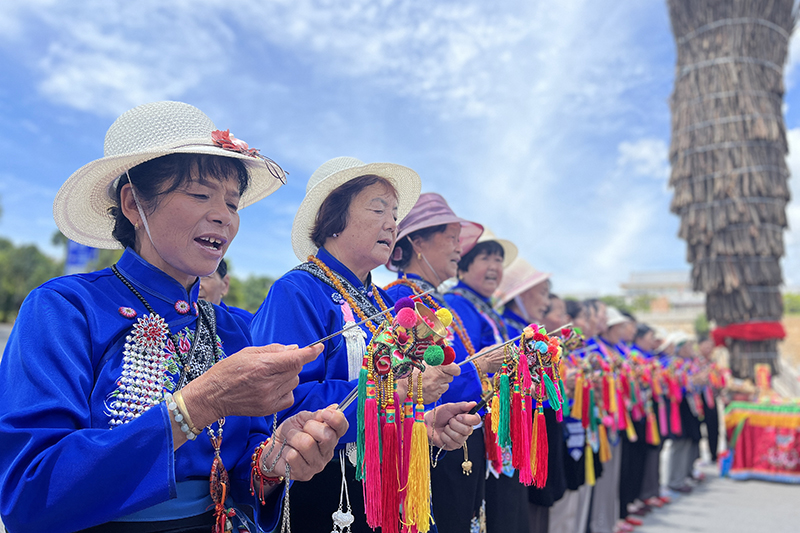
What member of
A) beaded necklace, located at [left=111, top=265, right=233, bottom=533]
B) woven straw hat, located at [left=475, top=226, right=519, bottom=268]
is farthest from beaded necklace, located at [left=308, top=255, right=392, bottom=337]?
woven straw hat, located at [left=475, top=226, right=519, bottom=268]

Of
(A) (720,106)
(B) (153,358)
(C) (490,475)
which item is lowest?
(C) (490,475)

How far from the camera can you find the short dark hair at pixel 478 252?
153 inches

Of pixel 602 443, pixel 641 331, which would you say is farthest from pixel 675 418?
pixel 602 443

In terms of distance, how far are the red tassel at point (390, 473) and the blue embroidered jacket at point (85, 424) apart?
49cm

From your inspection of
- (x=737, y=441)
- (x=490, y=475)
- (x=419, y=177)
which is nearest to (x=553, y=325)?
(x=490, y=475)

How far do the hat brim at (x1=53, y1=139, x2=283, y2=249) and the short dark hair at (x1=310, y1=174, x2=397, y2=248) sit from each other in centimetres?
30

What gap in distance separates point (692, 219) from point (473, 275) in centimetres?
786

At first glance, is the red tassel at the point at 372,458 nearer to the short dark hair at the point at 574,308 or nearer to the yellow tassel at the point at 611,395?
the yellow tassel at the point at 611,395

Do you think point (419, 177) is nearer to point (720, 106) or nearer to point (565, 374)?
point (565, 374)

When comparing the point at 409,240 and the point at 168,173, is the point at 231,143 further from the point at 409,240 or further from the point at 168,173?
the point at 409,240

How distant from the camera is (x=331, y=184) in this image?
2.40 meters

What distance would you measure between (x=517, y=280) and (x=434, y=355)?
338cm

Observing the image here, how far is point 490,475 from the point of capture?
3154mm

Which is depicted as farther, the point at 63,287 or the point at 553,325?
the point at 553,325
